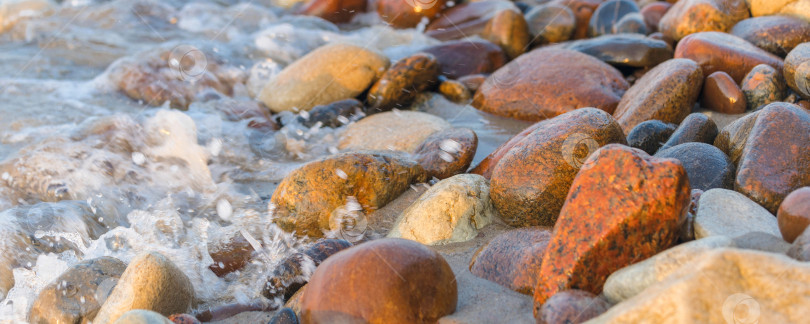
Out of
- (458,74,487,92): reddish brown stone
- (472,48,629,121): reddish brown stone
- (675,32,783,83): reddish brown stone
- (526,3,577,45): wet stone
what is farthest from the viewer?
(526,3,577,45): wet stone

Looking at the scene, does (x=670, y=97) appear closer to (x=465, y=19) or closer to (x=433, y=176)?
(x=433, y=176)

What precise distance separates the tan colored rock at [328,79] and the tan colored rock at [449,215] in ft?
8.25

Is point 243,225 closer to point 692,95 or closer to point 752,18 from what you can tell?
point 692,95

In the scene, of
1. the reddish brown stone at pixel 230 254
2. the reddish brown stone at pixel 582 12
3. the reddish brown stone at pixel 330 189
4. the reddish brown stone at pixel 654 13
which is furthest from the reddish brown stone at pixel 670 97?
the reddish brown stone at pixel 582 12

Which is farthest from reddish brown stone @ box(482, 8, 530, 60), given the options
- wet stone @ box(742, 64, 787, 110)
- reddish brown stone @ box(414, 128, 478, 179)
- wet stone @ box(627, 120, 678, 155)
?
wet stone @ box(627, 120, 678, 155)

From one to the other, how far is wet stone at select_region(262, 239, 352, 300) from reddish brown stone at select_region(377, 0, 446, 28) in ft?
18.7

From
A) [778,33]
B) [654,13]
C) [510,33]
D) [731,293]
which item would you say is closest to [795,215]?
[731,293]

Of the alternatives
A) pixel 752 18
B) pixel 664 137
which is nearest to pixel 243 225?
pixel 664 137

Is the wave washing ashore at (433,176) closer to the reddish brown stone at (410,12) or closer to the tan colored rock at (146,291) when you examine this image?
the tan colored rock at (146,291)

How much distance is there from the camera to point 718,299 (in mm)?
1747

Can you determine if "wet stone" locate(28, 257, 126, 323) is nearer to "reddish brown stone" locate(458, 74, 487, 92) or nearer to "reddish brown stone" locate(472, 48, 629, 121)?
"reddish brown stone" locate(472, 48, 629, 121)

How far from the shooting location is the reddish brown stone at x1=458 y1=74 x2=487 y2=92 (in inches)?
223

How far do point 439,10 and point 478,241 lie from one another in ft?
18.2

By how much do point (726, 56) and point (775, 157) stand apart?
1754 millimetres
